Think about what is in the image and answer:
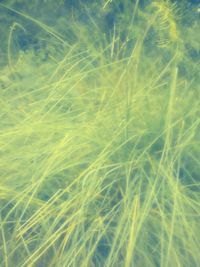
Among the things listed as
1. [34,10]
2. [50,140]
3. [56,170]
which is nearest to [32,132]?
[50,140]

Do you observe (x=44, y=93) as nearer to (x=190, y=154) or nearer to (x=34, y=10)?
(x=190, y=154)

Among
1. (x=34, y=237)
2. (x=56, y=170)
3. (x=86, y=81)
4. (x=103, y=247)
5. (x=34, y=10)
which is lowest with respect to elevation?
(x=103, y=247)

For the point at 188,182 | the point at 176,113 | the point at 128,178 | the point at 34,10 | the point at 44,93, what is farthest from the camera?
the point at 34,10

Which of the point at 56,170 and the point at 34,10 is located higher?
the point at 34,10

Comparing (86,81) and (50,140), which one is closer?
(50,140)

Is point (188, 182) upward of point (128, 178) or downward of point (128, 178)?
downward

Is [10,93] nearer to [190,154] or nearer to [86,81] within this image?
[86,81]

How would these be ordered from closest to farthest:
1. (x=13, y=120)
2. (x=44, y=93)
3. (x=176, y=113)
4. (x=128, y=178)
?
(x=128, y=178) → (x=176, y=113) → (x=13, y=120) → (x=44, y=93)

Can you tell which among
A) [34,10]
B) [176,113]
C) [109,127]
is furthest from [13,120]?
[34,10]

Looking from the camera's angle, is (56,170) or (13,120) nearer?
(56,170)
